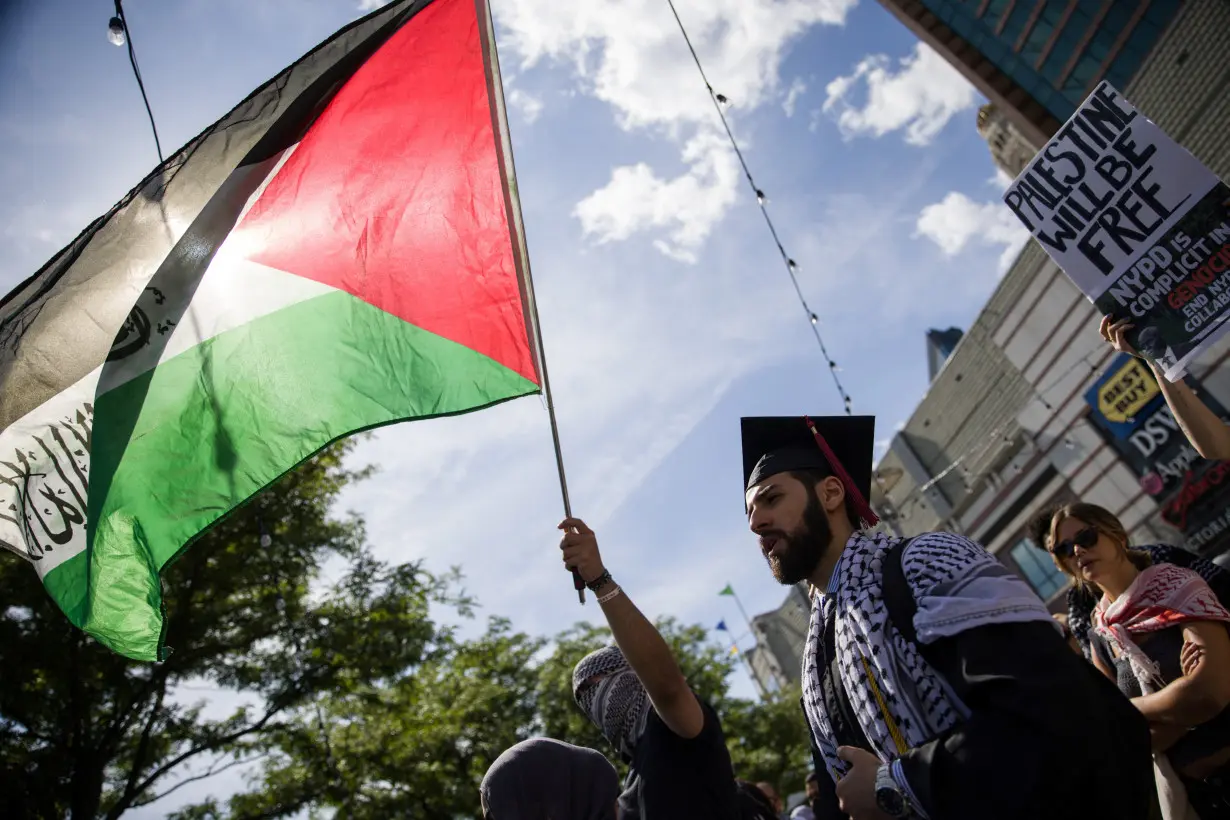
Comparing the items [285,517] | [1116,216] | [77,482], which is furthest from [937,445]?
[77,482]

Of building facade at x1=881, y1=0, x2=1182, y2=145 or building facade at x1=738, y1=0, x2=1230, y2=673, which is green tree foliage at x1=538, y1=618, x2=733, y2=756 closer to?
building facade at x1=738, y1=0, x2=1230, y2=673

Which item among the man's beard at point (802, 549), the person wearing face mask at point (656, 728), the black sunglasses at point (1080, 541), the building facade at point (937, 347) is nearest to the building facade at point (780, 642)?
the building facade at point (937, 347)

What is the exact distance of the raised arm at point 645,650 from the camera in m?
2.55

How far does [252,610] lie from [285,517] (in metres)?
1.34

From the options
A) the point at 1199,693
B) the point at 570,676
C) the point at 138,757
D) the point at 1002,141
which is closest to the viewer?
the point at 1199,693

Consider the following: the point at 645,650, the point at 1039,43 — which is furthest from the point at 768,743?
the point at 645,650

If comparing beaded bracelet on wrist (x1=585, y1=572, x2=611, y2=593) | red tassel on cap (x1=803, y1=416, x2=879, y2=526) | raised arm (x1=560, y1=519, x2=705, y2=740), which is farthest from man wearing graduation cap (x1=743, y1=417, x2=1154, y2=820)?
beaded bracelet on wrist (x1=585, y1=572, x2=611, y2=593)

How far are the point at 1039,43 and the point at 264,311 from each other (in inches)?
1194

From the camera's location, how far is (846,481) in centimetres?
248

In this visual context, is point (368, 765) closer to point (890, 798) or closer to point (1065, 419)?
point (890, 798)

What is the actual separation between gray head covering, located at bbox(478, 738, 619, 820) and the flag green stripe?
1440 mm

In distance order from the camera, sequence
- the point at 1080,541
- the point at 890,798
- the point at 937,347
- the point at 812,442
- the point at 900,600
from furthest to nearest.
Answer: the point at 937,347 < the point at 1080,541 < the point at 812,442 < the point at 900,600 < the point at 890,798

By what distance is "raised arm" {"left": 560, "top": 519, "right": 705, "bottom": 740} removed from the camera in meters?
2.55

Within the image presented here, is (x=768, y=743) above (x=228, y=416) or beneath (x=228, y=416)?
above
